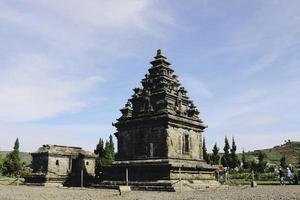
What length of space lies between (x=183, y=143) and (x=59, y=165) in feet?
58.9

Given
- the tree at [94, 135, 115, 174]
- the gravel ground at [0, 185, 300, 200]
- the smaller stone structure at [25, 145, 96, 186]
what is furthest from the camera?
the tree at [94, 135, 115, 174]

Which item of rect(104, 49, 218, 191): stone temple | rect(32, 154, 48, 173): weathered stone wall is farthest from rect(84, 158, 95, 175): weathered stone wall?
rect(104, 49, 218, 191): stone temple

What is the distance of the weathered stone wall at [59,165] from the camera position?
42.7 m

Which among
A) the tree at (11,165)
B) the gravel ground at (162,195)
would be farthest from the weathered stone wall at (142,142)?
the tree at (11,165)

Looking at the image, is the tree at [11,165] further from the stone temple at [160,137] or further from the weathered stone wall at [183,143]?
the weathered stone wall at [183,143]

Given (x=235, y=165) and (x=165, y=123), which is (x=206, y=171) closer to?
(x=165, y=123)

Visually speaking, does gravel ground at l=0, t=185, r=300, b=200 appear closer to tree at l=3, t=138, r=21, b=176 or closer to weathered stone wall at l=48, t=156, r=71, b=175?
weathered stone wall at l=48, t=156, r=71, b=175

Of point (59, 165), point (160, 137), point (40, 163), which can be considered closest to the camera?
point (160, 137)

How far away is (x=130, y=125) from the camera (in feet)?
120

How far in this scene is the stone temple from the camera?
105ft

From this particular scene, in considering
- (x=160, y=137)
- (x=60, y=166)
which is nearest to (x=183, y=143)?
(x=160, y=137)

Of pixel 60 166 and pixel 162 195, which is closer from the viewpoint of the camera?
pixel 162 195

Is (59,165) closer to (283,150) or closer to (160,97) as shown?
(160,97)

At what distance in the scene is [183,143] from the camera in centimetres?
3512
